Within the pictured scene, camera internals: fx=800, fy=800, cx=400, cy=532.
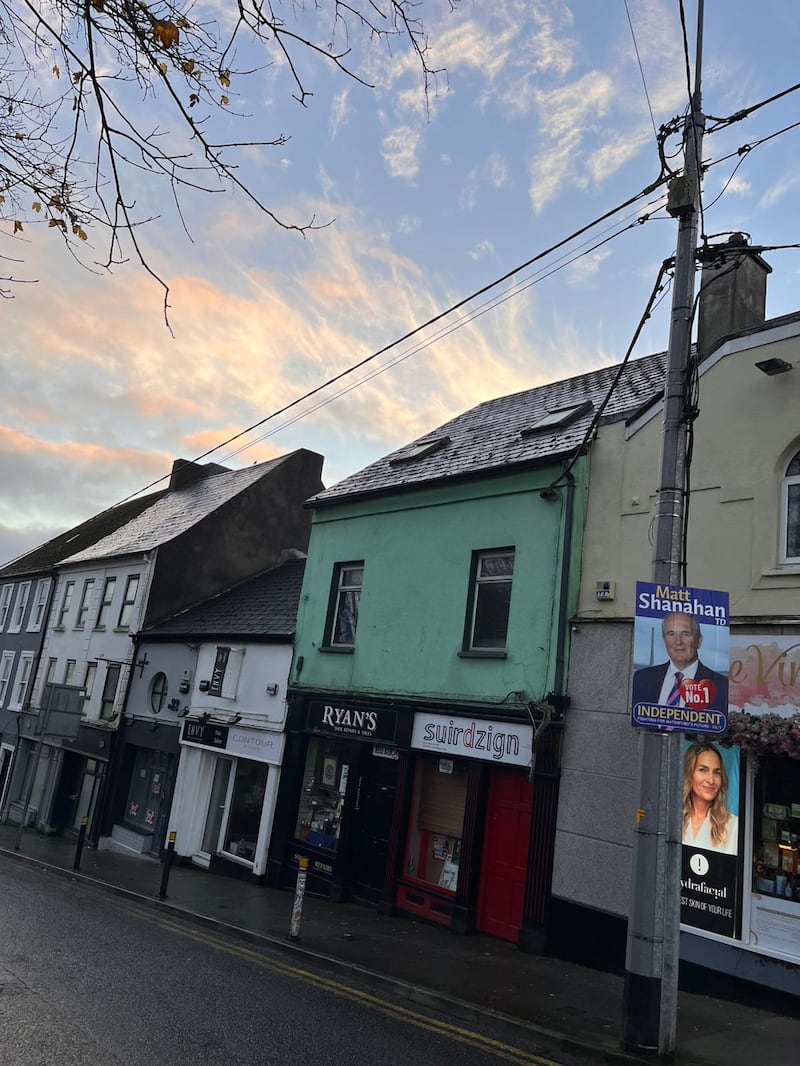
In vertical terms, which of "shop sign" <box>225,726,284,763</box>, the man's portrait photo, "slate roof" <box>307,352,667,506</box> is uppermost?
"slate roof" <box>307,352,667,506</box>

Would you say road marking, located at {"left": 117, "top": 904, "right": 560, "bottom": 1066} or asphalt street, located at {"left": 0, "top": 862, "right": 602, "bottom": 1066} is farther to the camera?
road marking, located at {"left": 117, "top": 904, "right": 560, "bottom": 1066}

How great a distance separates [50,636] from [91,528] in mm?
9046

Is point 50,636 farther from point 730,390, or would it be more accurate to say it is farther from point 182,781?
point 730,390

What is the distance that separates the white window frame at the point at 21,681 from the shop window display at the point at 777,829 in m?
28.1

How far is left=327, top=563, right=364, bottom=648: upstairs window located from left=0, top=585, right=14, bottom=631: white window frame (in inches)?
941

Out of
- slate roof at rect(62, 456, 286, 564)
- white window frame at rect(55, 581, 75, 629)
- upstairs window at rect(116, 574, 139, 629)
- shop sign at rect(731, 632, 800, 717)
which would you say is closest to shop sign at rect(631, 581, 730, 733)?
shop sign at rect(731, 632, 800, 717)

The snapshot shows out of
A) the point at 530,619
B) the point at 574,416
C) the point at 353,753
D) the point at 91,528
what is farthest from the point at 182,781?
the point at 91,528

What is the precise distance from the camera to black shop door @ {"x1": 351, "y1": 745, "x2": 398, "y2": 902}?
48.1 feet

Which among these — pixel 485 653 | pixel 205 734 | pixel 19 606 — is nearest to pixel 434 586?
pixel 485 653

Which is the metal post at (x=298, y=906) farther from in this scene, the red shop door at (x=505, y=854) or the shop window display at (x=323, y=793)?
the shop window display at (x=323, y=793)

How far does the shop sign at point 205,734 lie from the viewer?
19.0m

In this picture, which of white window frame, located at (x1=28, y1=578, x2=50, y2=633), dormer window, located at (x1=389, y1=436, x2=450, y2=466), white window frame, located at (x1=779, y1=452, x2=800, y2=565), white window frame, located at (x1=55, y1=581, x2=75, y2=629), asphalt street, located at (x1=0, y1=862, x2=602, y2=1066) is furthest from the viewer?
white window frame, located at (x1=28, y1=578, x2=50, y2=633)

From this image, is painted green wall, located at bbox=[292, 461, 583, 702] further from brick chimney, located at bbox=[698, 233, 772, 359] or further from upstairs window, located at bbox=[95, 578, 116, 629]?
upstairs window, located at bbox=[95, 578, 116, 629]

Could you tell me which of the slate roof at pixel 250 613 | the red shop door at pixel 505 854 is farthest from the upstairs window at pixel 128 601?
the red shop door at pixel 505 854
